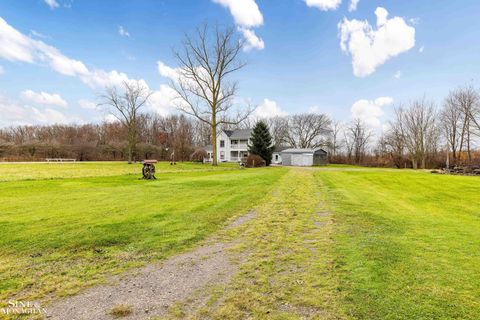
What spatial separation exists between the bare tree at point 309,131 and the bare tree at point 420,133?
19.4 metres

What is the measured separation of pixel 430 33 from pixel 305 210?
64.6ft

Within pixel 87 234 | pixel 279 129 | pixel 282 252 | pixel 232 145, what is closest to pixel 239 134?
pixel 232 145

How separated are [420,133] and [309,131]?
76.2ft

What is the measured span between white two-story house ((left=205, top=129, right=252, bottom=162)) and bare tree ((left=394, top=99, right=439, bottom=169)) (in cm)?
2752

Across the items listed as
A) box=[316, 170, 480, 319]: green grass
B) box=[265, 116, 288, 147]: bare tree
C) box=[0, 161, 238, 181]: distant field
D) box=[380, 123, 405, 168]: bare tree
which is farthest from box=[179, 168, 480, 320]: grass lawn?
Answer: box=[265, 116, 288, 147]: bare tree

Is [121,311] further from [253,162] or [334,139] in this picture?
[334,139]

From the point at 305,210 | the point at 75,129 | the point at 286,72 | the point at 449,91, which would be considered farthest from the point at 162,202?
the point at 75,129

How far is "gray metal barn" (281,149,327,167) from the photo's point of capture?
148ft

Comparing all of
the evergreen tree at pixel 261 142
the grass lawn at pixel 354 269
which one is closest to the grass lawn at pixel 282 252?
the grass lawn at pixel 354 269

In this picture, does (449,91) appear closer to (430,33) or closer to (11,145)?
(430,33)

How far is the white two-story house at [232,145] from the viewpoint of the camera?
50969mm

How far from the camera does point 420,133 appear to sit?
41.4 meters

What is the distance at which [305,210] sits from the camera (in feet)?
24.3

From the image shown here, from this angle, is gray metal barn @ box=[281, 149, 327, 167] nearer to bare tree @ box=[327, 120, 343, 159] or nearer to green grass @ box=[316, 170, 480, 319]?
bare tree @ box=[327, 120, 343, 159]
